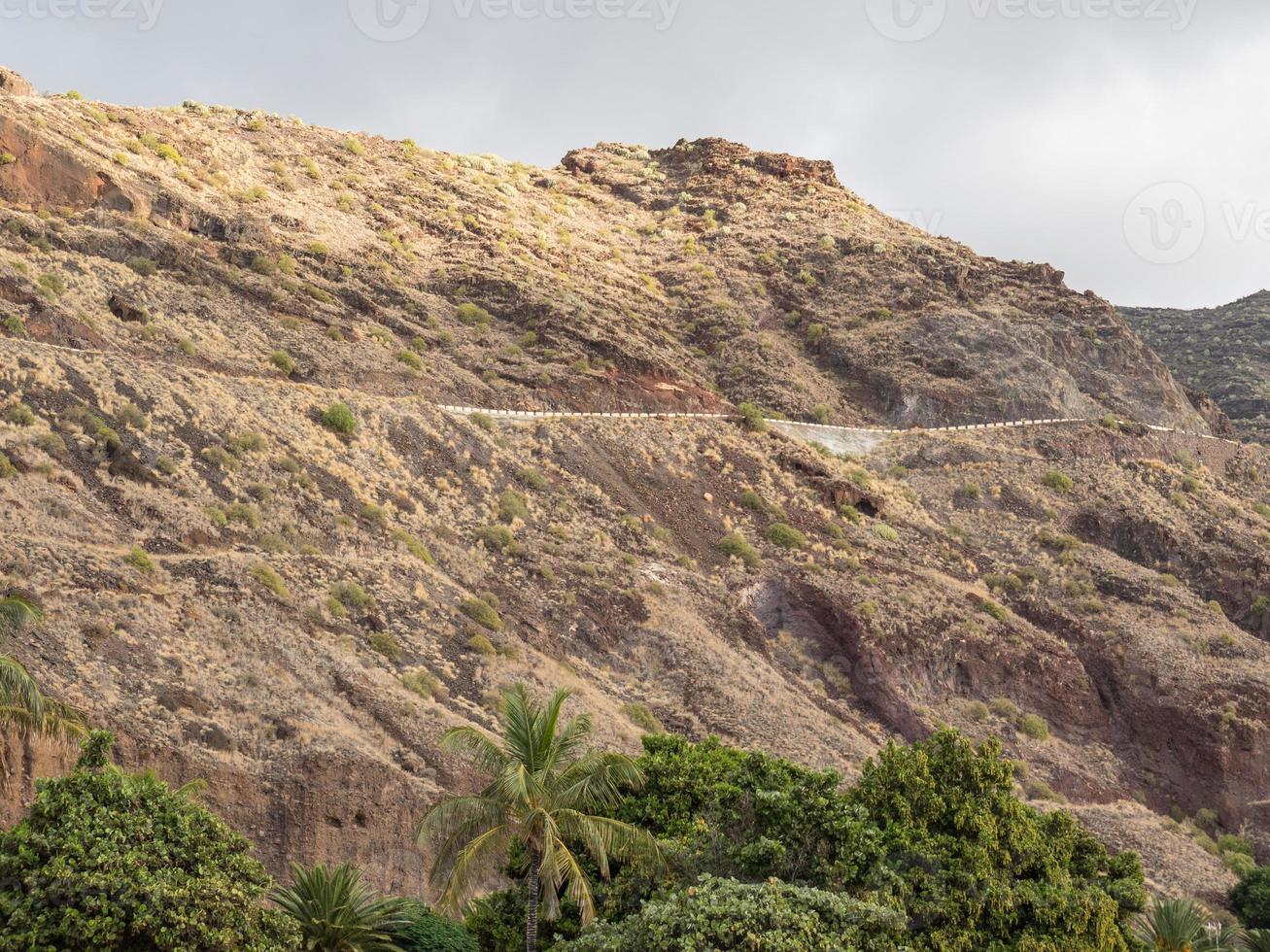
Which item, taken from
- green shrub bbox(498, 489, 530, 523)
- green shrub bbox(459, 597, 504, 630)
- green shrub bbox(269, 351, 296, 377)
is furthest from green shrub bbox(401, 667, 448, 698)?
green shrub bbox(269, 351, 296, 377)

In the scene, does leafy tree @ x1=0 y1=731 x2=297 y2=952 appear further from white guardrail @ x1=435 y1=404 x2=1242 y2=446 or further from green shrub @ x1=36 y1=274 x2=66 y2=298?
white guardrail @ x1=435 y1=404 x2=1242 y2=446

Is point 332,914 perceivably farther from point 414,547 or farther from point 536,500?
point 536,500

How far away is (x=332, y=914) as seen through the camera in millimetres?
20141

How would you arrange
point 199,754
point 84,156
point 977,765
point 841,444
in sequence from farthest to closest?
point 841,444, point 84,156, point 199,754, point 977,765

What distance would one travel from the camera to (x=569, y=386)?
65938 millimetres

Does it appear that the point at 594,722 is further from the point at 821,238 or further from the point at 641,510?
the point at 821,238

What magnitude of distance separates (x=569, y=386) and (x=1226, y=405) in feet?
214

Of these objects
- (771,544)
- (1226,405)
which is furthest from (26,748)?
(1226,405)

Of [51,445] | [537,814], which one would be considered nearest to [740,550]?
[51,445]

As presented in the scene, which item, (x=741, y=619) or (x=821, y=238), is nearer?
(x=741, y=619)

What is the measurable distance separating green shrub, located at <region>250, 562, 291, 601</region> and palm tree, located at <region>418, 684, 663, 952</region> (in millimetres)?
18732

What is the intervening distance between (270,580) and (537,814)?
20.7 metres

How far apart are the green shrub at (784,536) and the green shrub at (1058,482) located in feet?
56.4

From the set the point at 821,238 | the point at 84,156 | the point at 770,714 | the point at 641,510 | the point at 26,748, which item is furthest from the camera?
the point at 821,238
